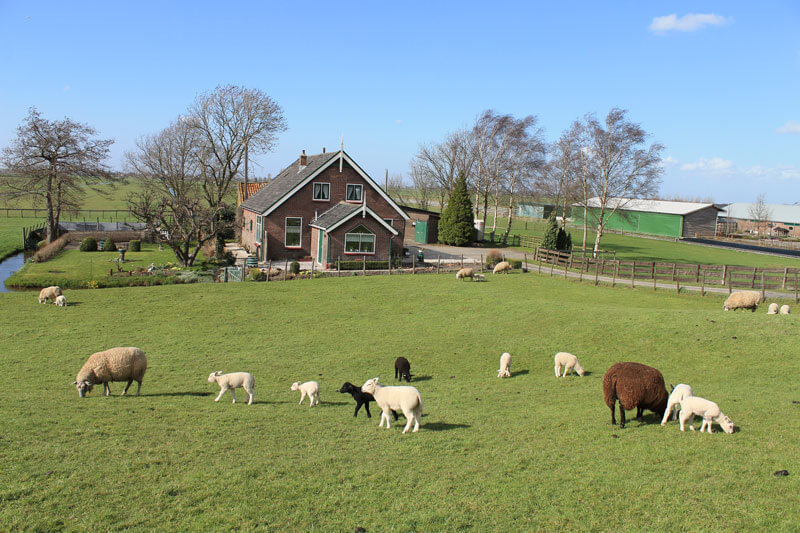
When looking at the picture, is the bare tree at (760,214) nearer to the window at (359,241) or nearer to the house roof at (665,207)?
the house roof at (665,207)

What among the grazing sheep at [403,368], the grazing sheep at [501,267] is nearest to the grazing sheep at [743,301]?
the grazing sheep at [501,267]

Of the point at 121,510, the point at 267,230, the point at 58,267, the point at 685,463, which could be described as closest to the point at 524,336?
the point at 685,463

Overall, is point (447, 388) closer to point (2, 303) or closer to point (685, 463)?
point (685, 463)

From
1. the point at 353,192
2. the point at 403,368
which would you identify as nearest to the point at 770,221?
the point at 353,192

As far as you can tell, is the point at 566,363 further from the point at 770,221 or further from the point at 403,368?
the point at 770,221

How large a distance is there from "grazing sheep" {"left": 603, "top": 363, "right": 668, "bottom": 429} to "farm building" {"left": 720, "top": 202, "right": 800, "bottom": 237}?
92.3 metres

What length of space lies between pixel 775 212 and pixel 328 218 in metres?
92.2

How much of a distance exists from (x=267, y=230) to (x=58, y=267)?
1544cm

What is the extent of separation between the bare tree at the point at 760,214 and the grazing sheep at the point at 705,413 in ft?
319

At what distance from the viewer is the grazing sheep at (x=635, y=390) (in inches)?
467

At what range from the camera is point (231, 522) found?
7.92 metres

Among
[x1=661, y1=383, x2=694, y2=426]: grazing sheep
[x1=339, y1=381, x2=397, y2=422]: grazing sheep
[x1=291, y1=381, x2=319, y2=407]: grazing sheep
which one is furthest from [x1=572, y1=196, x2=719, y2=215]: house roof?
[x1=339, y1=381, x2=397, y2=422]: grazing sheep

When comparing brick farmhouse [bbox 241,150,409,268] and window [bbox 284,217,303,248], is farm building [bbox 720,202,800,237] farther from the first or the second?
window [bbox 284,217,303,248]

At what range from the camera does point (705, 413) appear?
11.3 m
